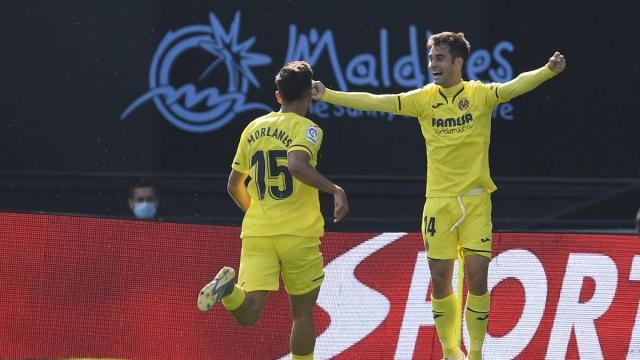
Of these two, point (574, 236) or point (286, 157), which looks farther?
point (574, 236)

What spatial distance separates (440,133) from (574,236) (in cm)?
145

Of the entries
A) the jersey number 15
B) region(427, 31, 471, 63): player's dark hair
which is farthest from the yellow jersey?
the jersey number 15

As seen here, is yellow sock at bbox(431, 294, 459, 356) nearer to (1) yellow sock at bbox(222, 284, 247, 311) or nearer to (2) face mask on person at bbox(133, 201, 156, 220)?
(1) yellow sock at bbox(222, 284, 247, 311)

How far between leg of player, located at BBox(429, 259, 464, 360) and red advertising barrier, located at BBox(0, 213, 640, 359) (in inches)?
26.8

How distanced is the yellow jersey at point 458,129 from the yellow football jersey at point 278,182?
0.84 m

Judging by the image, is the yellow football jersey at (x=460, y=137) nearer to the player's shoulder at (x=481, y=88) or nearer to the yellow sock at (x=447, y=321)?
the player's shoulder at (x=481, y=88)

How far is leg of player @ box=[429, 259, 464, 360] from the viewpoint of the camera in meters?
8.05

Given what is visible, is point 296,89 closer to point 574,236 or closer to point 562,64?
point 562,64

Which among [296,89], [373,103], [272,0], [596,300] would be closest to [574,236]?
[596,300]

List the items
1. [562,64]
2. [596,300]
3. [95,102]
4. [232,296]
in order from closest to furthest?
[232,296]
[562,64]
[596,300]
[95,102]

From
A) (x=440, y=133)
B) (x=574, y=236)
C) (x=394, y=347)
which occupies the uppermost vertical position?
(x=440, y=133)

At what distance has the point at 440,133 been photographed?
8.04 metres

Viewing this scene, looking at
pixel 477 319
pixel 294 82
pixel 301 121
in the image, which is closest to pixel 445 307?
pixel 477 319

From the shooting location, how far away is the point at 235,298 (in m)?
6.97
